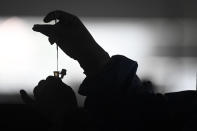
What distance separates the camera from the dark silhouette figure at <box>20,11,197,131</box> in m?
0.39

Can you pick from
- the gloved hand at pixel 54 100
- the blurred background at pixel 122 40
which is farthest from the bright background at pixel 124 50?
the gloved hand at pixel 54 100

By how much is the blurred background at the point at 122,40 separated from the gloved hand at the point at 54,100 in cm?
49

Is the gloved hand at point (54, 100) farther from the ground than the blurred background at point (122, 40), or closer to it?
closer to it

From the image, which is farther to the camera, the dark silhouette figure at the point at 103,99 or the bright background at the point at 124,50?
the bright background at the point at 124,50

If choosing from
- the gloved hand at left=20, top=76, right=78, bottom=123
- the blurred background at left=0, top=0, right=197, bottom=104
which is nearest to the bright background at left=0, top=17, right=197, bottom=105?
the blurred background at left=0, top=0, right=197, bottom=104

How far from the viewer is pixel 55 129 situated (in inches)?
17.6

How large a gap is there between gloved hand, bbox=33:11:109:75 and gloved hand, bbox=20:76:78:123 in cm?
5

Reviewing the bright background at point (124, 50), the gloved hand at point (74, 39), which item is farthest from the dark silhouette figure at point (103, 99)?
the bright background at point (124, 50)

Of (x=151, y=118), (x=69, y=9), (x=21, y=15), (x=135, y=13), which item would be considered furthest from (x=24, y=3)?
(x=151, y=118)

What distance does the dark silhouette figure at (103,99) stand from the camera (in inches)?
15.4

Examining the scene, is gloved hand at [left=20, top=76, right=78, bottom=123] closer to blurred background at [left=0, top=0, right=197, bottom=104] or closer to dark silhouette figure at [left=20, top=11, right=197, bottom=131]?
dark silhouette figure at [left=20, top=11, right=197, bottom=131]

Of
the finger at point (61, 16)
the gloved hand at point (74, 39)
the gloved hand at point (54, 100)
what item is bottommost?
the gloved hand at point (54, 100)

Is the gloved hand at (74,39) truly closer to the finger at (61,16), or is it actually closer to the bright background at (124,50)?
the finger at (61,16)

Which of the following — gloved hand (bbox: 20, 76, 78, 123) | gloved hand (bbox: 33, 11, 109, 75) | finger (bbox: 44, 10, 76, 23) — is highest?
finger (bbox: 44, 10, 76, 23)
